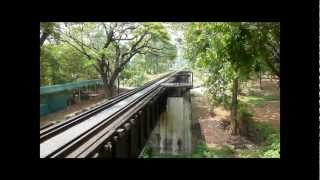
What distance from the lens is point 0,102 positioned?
3.89 m

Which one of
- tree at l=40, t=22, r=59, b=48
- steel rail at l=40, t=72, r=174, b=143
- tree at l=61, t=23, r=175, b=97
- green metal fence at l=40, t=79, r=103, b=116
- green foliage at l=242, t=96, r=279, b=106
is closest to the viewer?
green metal fence at l=40, t=79, r=103, b=116

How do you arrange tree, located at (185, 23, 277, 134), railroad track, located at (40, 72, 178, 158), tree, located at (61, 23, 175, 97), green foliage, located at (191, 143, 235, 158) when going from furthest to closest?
green foliage, located at (191, 143, 235, 158) < tree, located at (61, 23, 175, 97) < tree, located at (185, 23, 277, 134) < railroad track, located at (40, 72, 178, 158)

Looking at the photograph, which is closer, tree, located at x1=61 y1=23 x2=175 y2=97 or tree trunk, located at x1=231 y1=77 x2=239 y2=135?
tree, located at x1=61 y1=23 x2=175 y2=97

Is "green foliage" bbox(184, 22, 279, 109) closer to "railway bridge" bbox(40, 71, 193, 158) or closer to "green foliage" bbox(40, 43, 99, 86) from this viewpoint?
"railway bridge" bbox(40, 71, 193, 158)

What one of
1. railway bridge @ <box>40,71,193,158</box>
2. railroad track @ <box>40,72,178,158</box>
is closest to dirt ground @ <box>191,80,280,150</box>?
railway bridge @ <box>40,71,193,158</box>

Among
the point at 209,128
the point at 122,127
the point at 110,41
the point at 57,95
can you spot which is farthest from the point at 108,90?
the point at 209,128

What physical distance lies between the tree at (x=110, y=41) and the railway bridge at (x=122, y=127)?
0.61 metres

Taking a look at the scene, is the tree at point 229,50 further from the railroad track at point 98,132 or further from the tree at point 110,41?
the railroad track at point 98,132

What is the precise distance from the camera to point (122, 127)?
4871 mm

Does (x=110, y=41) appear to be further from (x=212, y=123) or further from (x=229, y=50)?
(x=212, y=123)

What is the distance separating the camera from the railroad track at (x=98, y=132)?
405 centimetres

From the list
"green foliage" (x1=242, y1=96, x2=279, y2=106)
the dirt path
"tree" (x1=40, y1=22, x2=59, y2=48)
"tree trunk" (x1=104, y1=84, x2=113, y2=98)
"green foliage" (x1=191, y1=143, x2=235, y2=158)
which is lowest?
"green foliage" (x1=191, y1=143, x2=235, y2=158)

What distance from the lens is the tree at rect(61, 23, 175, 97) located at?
5.57m
